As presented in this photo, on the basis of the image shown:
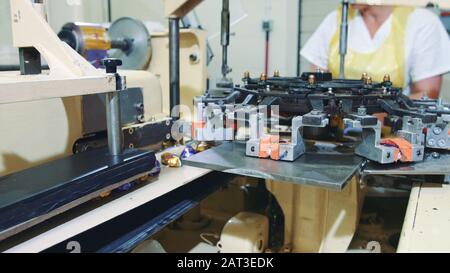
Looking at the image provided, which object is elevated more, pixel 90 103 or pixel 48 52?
pixel 48 52

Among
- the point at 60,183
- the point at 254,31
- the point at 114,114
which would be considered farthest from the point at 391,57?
the point at 60,183

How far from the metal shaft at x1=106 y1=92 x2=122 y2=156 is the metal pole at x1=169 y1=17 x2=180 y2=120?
1.26 feet

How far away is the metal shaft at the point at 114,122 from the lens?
0.88 metres

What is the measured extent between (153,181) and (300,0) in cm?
208

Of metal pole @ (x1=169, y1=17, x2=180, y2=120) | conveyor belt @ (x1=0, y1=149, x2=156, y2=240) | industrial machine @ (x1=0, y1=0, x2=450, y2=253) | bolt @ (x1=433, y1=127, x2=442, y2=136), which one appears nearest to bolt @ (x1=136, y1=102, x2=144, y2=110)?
industrial machine @ (x1=0, y1=0, x2=450, y2=253)

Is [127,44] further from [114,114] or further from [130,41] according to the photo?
[114,114]

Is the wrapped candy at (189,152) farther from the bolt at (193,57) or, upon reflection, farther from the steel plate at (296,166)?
the bolt at (193,57)

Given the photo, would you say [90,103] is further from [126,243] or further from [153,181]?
[126,243]

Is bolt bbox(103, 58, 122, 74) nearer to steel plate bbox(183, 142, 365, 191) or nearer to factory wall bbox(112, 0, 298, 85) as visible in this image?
steel plate bbox(183, 142, 365, 191)

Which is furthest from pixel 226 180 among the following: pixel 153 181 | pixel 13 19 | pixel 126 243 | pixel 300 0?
pixel 300 0

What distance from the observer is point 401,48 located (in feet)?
5.92

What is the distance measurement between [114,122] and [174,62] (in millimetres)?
455

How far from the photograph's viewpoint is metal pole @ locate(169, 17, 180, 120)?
1.28m
